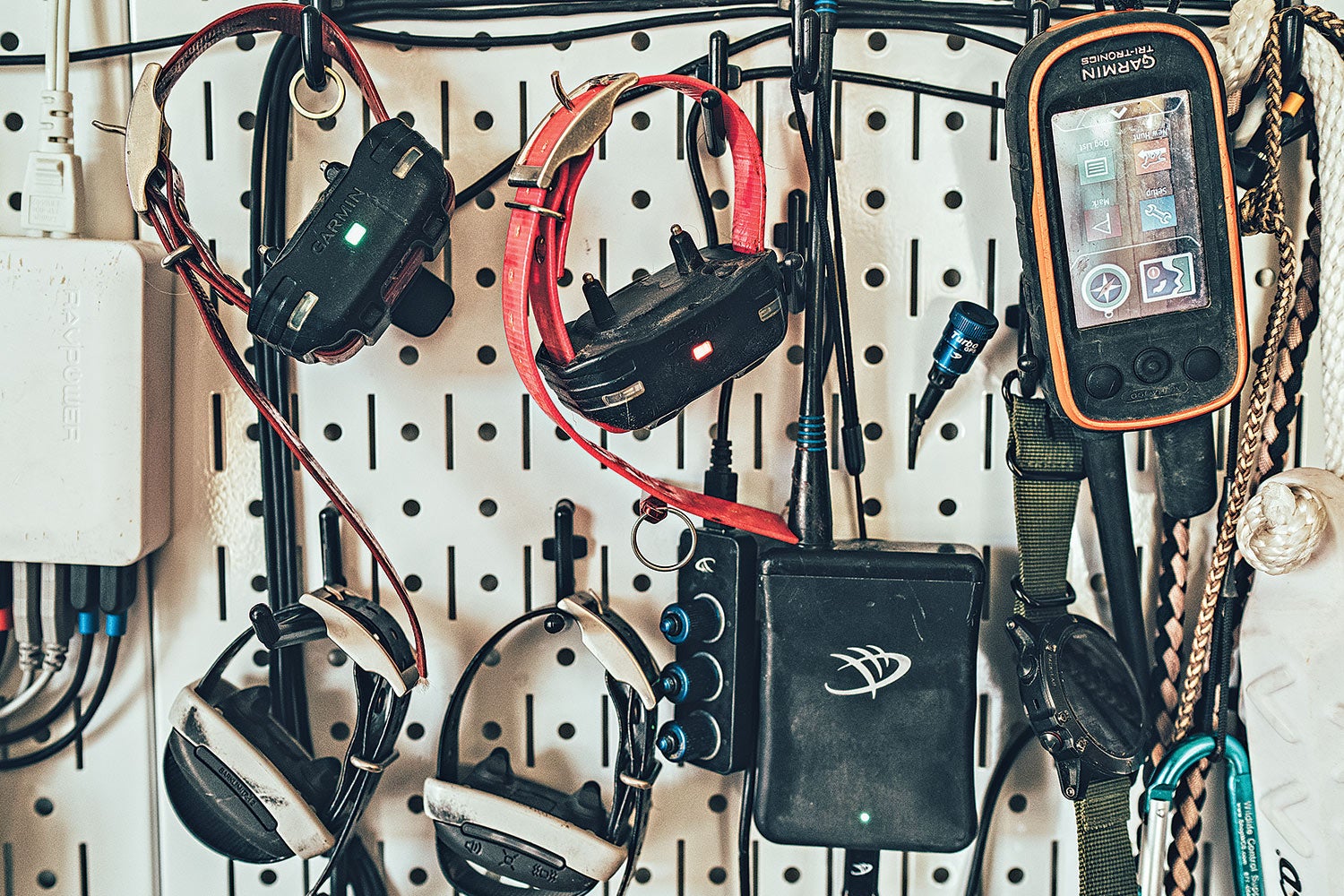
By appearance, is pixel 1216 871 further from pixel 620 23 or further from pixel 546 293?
pixel 620 23

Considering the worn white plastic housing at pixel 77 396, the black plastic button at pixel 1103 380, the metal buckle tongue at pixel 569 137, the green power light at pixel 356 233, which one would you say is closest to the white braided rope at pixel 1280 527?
the black plastic button at pixel 1103 380

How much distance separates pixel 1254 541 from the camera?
57 centimetres

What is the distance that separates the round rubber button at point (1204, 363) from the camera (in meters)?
0.55

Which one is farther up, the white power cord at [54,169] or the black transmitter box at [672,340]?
the white power cord at [54,169]

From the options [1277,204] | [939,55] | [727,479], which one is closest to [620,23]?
[939,55]

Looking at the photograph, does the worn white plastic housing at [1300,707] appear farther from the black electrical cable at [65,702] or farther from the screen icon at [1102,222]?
the black electrical cable at [65,702]

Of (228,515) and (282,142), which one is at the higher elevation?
(282,142)

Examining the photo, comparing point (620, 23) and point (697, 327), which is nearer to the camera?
point (697, 327)

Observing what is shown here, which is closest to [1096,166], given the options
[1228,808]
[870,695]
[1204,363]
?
[1204,363]

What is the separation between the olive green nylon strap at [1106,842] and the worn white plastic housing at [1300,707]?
9 cm

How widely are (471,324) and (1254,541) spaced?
549 mm

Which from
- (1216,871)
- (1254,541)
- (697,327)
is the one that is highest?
(697,327)

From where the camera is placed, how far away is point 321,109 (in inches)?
25.5

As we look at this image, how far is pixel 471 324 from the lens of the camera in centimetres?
66
